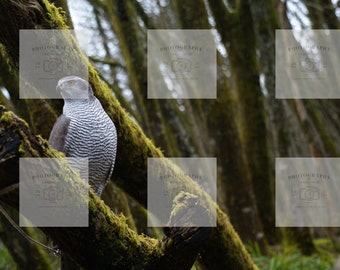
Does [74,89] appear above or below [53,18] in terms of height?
below

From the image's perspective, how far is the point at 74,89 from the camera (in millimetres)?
3588

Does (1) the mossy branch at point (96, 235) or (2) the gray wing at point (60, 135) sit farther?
(2) the gray wing at point (60, 135)

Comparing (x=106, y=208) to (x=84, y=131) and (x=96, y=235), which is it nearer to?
(x=96, y=235)

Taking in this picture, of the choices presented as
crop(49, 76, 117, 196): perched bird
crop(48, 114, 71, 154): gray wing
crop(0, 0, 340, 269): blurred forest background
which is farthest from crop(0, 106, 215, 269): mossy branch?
crop(0, 0, 340, 269): blurred forest background

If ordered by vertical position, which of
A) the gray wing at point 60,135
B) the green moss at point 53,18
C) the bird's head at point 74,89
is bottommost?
the gray wing at point 60,135

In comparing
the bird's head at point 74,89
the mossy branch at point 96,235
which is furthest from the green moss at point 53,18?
the mossy branch at point 96,235

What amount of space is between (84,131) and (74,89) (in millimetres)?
327

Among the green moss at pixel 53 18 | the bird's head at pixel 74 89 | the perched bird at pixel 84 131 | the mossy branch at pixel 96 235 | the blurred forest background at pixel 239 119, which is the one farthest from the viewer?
the blurred forest background at pixel 239 119

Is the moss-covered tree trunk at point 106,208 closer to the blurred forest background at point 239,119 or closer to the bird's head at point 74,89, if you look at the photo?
the bird's head at point 74,89

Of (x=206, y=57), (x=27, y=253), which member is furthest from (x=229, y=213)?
(x=27, y=253)

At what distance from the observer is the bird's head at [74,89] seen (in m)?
3.59

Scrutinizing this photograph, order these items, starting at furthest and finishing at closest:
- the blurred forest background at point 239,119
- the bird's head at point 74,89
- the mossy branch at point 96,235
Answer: the blurred forest background at point 239,119
the bird's head at point 74,89
the mossy branch at point 96,235

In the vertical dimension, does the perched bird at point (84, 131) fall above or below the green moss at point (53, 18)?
below

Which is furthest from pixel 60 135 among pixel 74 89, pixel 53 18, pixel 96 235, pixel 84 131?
pixel 53 18
